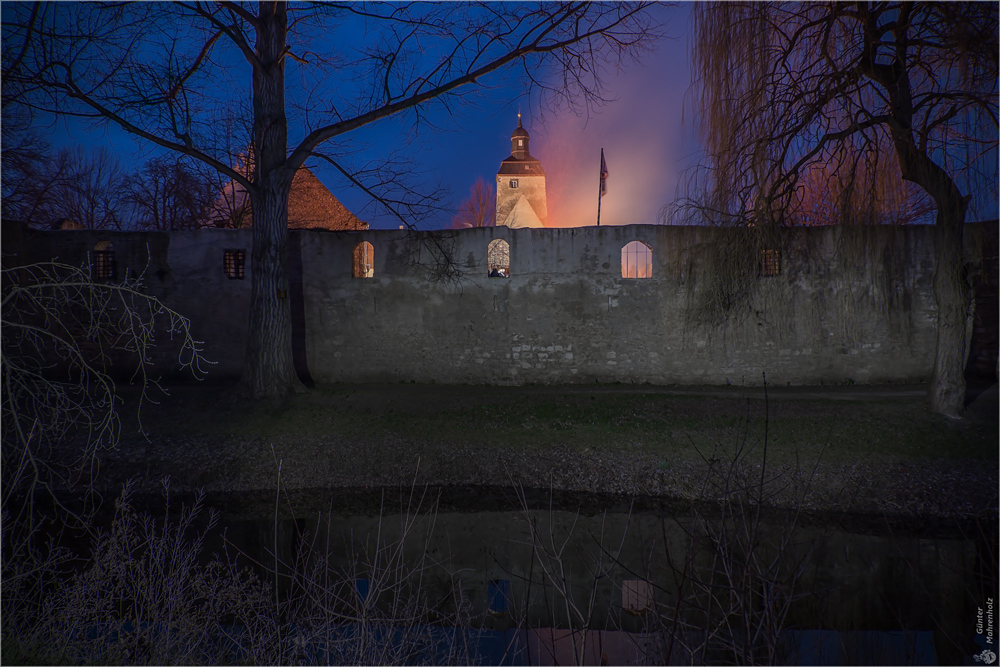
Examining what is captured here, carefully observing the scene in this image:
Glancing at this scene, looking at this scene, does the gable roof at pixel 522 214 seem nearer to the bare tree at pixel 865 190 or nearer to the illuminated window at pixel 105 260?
the illuminated window at pixel 105 260

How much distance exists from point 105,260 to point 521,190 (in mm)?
28460

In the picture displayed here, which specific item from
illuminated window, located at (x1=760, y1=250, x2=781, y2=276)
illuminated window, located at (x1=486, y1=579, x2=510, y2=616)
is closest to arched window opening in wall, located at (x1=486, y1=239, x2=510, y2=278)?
illuminated window, located at (x1=760, y1=250, x2=781, y2=276)

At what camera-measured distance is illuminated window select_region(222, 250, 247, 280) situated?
11039 millimetres

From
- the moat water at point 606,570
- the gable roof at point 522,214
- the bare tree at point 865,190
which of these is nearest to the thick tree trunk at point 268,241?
the moat water at point 606,570

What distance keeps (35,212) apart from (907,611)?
19.1 metres

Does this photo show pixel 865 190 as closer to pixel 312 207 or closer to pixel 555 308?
pixel 555 308

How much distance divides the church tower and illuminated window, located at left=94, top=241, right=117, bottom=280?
26.4 meters

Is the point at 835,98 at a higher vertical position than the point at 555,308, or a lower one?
higher

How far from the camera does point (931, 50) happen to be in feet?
21.0

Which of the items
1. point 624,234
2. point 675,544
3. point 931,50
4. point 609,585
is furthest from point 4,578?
point 931,50

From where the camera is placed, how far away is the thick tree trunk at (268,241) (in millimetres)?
8727

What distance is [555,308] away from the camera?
34.9 feet

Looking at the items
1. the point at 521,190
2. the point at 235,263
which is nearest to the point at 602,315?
the point at 235,263

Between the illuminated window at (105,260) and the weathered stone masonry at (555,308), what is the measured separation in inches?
7.1
